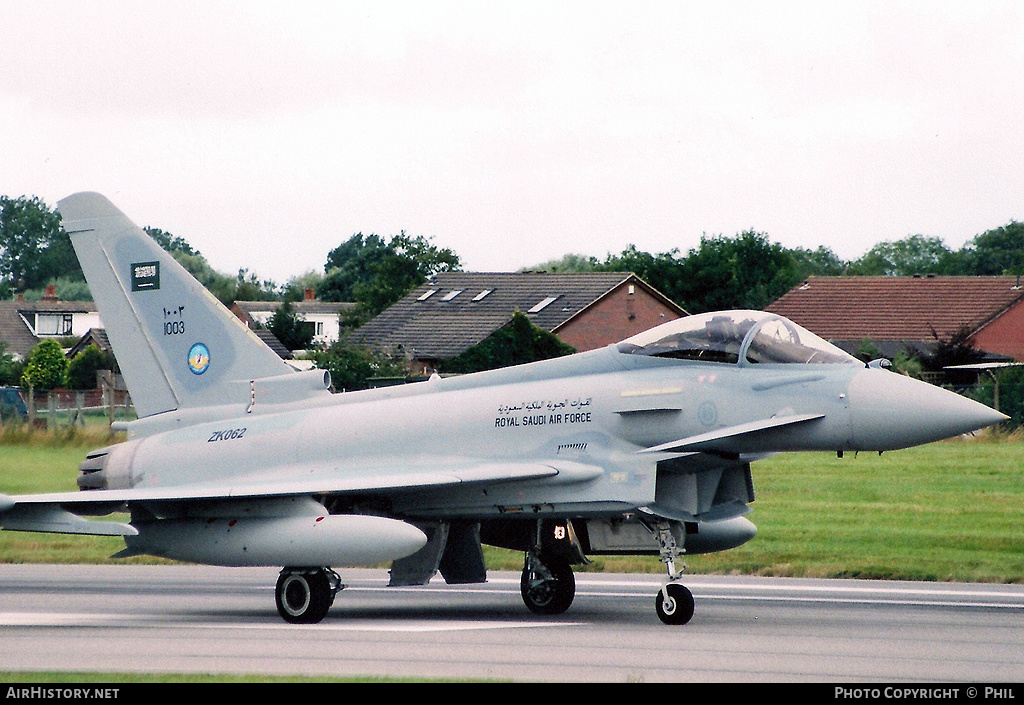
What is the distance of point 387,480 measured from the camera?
14.6m

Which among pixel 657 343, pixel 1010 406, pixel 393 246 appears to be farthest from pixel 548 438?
pixel 393 246

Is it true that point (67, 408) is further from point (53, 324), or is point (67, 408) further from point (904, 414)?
point (53, 324)

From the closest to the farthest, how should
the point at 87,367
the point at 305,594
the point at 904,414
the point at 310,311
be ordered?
the point at 904,414, the point at 305,594, the point at 87,367, the point at 310,311

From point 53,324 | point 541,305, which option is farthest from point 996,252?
point 53,324

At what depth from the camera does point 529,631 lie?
13742mm

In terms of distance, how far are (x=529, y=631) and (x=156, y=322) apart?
6.72 metres

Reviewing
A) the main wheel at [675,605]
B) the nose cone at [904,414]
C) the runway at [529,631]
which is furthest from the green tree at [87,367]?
the nose cone at [904,414]

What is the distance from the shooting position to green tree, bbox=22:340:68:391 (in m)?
59.4

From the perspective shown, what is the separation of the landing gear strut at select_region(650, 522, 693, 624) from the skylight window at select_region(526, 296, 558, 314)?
135 feet

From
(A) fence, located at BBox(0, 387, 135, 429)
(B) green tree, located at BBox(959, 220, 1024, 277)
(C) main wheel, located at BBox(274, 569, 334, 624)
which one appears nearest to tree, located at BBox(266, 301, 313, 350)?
(A) fence, located at BBox(0, 387, 135, 429)

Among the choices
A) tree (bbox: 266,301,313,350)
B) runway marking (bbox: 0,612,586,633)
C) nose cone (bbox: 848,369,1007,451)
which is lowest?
runway marking (bbox: 0,612,586,633)

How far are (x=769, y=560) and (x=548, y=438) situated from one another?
7.19m

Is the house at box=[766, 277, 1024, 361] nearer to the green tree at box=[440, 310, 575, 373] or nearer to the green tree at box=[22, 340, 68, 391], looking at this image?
the green tree at box=[440, 310, 575, 373]

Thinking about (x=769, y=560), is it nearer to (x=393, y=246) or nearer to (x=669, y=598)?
(x=669, y=598)
